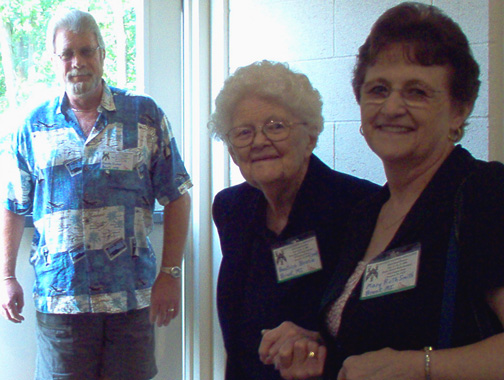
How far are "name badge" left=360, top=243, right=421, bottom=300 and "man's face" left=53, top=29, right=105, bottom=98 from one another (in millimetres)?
1344

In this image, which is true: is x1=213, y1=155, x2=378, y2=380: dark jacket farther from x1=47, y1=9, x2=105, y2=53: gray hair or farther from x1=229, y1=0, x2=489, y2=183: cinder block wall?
x1=47, y1=9, x2=105, y2=53: gray hair

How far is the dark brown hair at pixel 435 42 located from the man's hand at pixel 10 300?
63.3 inches

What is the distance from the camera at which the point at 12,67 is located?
7.30 feet

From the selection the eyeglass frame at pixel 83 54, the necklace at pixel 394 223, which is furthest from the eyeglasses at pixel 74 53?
the necklace at pixel 394 223

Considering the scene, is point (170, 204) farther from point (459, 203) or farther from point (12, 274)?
point (459, 203)

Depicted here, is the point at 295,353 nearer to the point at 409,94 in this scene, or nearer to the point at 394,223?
the point at 394,223

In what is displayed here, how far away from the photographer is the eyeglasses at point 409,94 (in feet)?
3.32

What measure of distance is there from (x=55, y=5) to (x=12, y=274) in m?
1.19

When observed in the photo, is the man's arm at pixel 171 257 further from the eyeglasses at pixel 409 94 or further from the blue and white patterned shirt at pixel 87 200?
the eyeglasses at pixel 409 94

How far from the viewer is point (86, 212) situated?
6.13 feet

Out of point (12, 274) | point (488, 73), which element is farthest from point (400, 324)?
point (12, 274)

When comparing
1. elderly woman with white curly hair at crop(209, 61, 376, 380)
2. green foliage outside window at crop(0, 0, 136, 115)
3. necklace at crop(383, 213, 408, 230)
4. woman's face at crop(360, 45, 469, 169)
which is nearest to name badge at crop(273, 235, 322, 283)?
elderly woman with white curly hair at crop(209, 61, 376, 380)

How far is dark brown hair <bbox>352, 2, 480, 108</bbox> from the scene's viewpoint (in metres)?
1.00

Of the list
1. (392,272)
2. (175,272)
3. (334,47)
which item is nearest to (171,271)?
(175,272)
